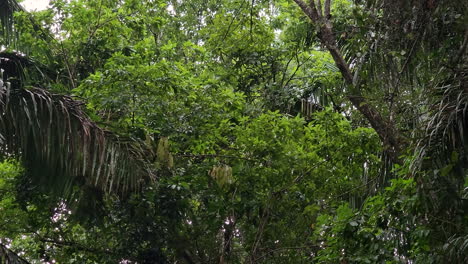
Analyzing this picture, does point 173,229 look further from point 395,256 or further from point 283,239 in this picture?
point 395,256

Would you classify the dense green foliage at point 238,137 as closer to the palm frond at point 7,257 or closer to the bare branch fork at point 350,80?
the bare branch fork at point 350,80

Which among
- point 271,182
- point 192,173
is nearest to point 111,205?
point 192,173

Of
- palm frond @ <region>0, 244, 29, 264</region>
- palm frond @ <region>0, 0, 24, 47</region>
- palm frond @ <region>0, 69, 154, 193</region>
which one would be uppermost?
palm frond @ <region>0, 0, 24, 47</region>

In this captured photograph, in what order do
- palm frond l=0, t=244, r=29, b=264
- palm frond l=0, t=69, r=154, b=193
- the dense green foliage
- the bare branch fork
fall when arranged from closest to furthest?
the dense green foliage → palm frond l=0, t=244, r=29, b=264 → palm frond l=0, t=69, r=154, b=193 → the bare branch fork

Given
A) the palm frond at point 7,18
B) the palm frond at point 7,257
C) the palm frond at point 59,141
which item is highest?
the palm frond at point 7,18

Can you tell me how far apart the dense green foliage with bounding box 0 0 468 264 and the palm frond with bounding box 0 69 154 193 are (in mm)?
14

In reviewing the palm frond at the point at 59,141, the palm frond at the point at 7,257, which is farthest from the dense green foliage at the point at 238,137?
the palm frond at the point at 7,257

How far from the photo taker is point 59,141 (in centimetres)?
536

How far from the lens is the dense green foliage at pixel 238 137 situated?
434 cm

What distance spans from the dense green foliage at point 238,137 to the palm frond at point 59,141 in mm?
14

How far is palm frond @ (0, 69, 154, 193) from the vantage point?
17.5 ft

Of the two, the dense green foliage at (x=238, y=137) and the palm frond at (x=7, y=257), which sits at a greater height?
the dense green foliage at (x=238, y=137)

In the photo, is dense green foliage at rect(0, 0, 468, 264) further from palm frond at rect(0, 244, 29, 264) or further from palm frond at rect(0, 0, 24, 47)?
palm frond at rect(0, 244, 29, 264)

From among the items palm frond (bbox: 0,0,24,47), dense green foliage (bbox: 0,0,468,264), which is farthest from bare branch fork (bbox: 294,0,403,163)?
palm frond (bbox: 0,0,24,47)
